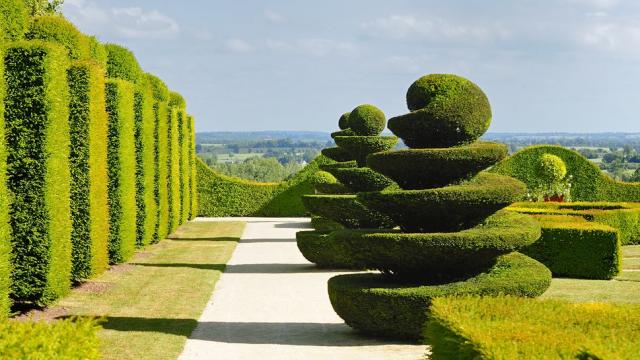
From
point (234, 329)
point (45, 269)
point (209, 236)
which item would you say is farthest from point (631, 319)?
point (209, 236)

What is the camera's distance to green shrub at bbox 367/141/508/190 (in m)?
12.9

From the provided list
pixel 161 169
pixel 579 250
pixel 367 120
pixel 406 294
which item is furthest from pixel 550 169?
pixel 406 294

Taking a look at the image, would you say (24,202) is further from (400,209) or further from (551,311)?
(551,311)

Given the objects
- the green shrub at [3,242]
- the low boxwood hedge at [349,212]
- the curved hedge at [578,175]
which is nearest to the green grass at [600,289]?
the low boxwood hedge at [349,212]

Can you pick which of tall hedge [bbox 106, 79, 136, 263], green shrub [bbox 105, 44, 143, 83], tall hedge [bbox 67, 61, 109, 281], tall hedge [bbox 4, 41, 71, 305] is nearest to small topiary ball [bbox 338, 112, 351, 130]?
green shrub [bbox 105, 44, 143, 83]

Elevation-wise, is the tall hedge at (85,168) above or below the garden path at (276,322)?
above

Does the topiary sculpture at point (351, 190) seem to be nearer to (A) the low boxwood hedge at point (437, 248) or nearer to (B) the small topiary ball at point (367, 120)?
(B) the small topiary ball at point (367, 120)

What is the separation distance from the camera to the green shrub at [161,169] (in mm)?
28344

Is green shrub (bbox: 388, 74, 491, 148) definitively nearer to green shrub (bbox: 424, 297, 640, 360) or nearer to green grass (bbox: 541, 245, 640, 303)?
green shrub (bbox: 424, 297, 640, 360)

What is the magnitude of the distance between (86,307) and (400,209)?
657 centimetres

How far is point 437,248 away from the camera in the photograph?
1233 centimetres

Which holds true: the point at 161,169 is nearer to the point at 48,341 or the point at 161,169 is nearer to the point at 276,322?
the point at 276,322

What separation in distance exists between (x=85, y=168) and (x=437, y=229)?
8.48 metres

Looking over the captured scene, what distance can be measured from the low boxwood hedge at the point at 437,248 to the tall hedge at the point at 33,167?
548 centimetres
